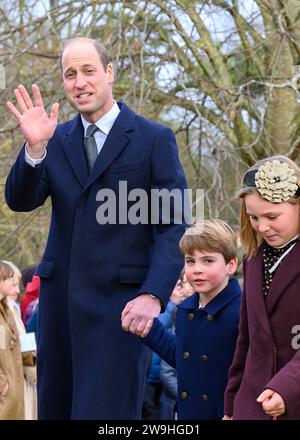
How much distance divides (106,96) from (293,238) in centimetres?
97

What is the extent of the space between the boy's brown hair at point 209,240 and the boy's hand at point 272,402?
3.53ft

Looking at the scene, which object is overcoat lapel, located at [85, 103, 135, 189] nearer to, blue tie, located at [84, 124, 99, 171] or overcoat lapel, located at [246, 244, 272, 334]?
blue tie, located at [84, 124, 99, 171]

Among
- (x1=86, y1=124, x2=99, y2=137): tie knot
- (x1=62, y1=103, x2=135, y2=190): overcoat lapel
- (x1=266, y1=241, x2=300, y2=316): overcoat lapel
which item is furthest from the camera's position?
(x1=86, y1=124, x2=99, y2=137): tie knot

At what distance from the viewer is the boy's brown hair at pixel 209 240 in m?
4.70

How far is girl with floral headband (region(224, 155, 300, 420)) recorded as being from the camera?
401cm

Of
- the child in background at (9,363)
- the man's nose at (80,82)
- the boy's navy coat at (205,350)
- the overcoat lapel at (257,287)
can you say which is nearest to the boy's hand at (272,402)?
the overcoat lapel at (257,287)

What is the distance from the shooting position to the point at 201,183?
369 inches

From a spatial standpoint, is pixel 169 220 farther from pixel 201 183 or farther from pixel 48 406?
pixel 201 183

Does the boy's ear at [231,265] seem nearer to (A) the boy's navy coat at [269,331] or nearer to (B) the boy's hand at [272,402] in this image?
(A) the boy's navy coat at [269,331]

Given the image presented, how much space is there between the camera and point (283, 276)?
4.02 m

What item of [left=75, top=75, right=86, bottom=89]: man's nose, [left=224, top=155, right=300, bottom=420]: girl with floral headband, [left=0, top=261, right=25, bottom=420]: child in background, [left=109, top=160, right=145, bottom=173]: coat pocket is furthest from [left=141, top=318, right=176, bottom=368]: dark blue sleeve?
[left=0, top=261, right=25, bottom=420]: child in background

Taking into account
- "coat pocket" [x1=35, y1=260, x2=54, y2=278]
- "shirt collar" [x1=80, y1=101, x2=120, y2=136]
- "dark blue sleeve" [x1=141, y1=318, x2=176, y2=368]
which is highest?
"shirt collar" [x1=80, y1=101, x2=120, y2=136]

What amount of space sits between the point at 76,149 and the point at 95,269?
0.51m

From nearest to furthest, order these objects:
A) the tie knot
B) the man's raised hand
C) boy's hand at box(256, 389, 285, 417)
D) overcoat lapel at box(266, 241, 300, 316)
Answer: boy's hand at box(256, 389, 285, 417) < overcoat lapel at box(266, 241, 300, 316) < the man's raised hand < the tie knot
